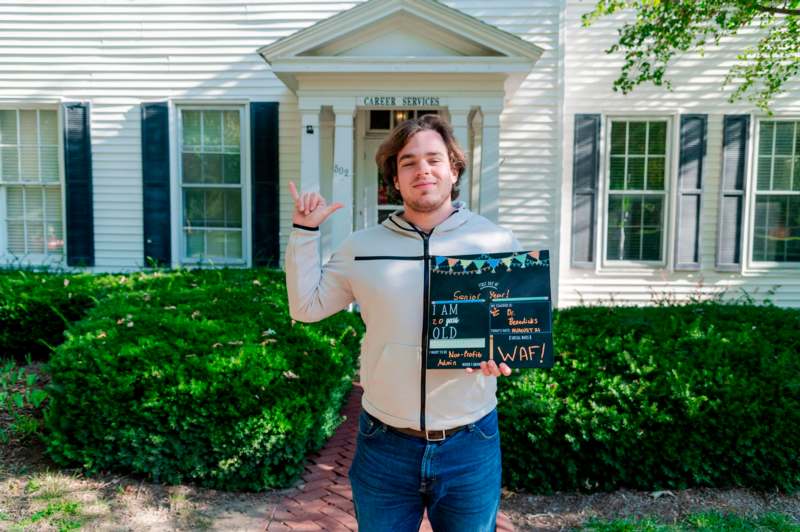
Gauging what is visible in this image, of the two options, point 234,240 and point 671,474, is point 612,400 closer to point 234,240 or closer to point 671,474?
point 671,474

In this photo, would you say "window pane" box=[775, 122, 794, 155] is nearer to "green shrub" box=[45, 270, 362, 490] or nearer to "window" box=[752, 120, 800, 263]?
"window" box=[752, 120, 800, 263]

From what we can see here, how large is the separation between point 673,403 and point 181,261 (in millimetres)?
6800

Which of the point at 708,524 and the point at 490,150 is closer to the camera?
the point at 708,524

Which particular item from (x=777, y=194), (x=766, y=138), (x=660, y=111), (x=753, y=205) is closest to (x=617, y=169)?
(x=660, y=111)

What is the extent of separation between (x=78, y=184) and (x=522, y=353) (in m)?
8.16

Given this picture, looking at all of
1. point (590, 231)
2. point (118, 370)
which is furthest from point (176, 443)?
point (590, 231)

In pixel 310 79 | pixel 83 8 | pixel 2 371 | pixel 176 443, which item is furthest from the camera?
pixel 83 8

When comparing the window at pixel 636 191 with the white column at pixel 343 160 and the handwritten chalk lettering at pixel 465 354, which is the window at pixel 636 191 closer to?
the white column at pixel 343 160

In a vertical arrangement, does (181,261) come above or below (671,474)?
above

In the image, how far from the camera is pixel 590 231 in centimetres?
839

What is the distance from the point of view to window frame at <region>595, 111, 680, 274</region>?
8.38 metres

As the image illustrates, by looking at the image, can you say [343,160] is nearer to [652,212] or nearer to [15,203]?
[652,212]

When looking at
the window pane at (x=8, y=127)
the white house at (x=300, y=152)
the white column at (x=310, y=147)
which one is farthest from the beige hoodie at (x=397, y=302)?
the window pane at (x=8, y=127)

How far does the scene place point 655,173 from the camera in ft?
28.0
